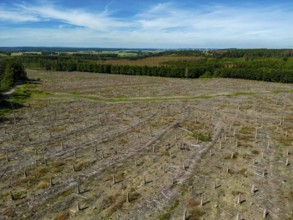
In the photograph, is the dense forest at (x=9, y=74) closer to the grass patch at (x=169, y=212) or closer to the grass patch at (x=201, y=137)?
the grass patch at (x=201, y=137)

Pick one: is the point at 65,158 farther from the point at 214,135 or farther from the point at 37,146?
the point at 214,135

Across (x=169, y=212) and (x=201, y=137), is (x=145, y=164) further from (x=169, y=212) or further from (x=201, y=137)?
(x=201, y=137)

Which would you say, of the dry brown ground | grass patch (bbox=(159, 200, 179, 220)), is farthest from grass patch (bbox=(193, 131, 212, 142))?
grass patch (bbox=(159, 200, 179, 220))

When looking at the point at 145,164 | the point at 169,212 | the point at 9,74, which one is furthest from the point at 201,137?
the point at 9,74

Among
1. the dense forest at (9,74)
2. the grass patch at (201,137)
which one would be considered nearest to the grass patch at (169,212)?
the grass patch at (201,137)

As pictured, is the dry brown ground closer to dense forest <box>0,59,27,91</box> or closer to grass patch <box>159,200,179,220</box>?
grass patch <box>159,200,179,220</box>

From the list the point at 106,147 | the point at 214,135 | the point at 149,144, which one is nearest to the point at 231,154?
the point at 214,135

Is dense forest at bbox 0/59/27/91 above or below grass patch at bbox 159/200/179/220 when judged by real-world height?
above
